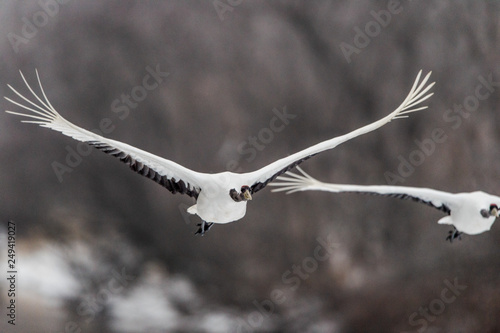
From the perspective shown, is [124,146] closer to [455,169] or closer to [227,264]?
[227,264]

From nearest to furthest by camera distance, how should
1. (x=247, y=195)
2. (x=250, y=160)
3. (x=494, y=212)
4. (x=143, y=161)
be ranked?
(x=247, y=195) → (x=143, y=161) → (x=494, y=212) → (x=250, y=160)

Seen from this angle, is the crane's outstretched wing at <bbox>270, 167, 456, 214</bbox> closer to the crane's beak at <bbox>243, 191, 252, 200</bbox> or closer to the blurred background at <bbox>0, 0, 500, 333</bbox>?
the crane's beak at <bbox>243, 191, 252, 200</bbox>

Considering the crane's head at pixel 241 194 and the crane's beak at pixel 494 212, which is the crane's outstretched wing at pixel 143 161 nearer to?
the crane's head at pixel 241 194

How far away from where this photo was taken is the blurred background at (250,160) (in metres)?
5.62

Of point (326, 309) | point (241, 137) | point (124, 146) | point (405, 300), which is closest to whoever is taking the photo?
point (124, 146)

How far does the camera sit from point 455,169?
7324 mm

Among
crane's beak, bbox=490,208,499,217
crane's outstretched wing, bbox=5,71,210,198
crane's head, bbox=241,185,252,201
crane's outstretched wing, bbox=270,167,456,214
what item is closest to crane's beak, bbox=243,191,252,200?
crane's head, bbox=241,185,252,201

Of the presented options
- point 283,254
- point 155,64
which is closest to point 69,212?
point 155,64

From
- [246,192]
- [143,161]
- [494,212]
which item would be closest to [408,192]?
[494,212]

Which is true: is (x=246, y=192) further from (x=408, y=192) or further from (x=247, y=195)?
(x=408, y=192)

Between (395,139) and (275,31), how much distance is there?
2038mm

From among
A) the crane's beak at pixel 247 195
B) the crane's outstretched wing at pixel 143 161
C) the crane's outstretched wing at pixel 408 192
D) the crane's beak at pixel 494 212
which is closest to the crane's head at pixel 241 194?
the crane's beak at pixel 247 195

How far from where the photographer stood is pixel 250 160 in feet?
20.4

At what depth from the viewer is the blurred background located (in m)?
Answer: 5.62
